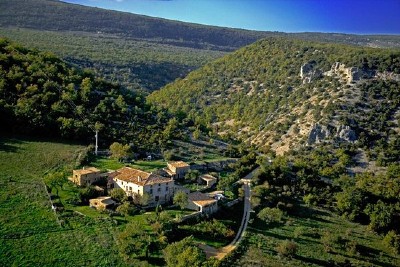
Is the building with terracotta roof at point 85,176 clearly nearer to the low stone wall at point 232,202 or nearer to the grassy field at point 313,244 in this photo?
the low stone wall at point 232,202

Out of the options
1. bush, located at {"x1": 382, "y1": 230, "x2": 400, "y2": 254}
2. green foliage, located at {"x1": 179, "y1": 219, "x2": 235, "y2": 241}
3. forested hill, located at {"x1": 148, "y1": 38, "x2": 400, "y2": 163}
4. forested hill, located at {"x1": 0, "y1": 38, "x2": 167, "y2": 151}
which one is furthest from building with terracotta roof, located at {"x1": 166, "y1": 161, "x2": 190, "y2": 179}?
forested hill, located at {"x1": 148, "y1": 38, "x2": 400, "y2": 163}

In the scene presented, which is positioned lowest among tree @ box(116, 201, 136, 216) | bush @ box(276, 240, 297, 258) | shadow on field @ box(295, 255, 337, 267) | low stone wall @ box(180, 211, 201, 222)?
shadow on field @ box(295, 255, 337, 267)

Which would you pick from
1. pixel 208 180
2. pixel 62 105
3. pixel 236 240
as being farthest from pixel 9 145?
pixel 236 240

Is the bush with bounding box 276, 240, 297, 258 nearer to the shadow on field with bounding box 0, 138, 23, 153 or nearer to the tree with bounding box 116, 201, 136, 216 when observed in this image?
the tree with bounding box 116, 201, 136, 216

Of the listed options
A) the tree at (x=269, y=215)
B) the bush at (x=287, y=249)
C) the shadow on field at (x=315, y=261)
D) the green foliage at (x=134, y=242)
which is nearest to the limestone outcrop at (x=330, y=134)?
the tree at (x=269, y=215)

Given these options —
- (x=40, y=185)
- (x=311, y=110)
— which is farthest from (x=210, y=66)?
(x=40, y=185)

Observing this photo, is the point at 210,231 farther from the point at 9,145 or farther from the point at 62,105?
the point at 62,105
